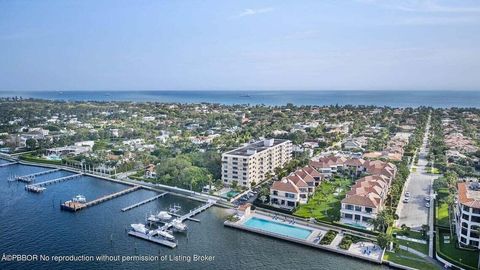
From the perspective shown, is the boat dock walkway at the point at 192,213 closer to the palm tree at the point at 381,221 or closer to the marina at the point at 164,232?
the marina at the point at 164,232

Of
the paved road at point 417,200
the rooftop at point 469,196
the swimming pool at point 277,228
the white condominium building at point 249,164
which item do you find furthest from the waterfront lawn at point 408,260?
the white condominium building at point 249,164

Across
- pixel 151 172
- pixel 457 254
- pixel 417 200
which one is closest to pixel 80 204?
pixel 151 172

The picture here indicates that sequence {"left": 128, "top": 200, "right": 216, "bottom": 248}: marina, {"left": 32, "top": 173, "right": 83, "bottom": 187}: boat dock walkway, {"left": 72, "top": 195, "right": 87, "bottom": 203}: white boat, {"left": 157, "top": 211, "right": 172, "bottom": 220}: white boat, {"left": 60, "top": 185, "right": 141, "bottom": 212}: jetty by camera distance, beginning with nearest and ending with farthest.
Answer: {"left": 128, "top": 200, "right": 216, "bottom": 248}: marina
{"left": 157, "top": 211, "right": 172, "bottom": 220}: white boat
{"left": 60, "top": 185, "right": 141, "bottom": 212}: jetty
{"left": 72, "top": 195, "right": 87, "bottom": 203}: white boat
{"left": 32, "top": 173, "right": 83, "bottom": 187}: boat dock walkway

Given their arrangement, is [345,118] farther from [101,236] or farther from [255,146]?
[101,236]

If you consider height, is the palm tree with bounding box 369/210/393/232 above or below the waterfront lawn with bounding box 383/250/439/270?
above

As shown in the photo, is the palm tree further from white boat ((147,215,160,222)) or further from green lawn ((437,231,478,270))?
white boat ((147,215,160,222))

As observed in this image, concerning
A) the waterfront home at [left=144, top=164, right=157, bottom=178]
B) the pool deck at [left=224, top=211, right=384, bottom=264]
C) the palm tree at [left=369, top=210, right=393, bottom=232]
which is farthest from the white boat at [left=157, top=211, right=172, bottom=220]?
the palm tree at [left=369, top=210, right=393, bottom=232]
